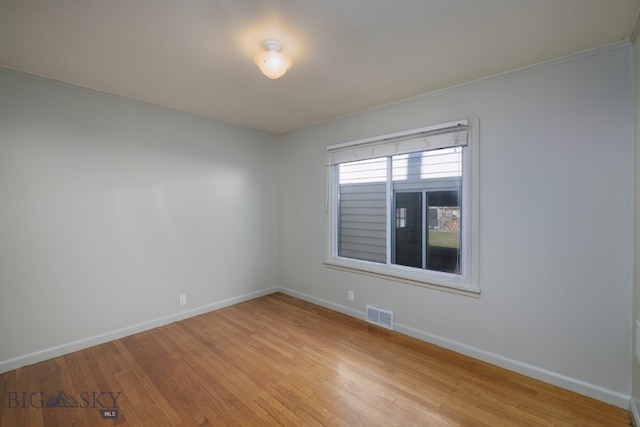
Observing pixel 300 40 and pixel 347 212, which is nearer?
pixel 300 40

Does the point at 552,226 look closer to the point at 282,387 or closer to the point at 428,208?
the point at 428,208

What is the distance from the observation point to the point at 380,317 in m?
3.20

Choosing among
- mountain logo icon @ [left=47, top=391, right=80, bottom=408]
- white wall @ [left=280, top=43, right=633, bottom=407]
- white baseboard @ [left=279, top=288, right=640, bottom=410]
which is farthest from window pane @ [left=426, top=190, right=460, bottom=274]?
mountain logo icon @ [left=47, top=391, right=80, bottom=408]

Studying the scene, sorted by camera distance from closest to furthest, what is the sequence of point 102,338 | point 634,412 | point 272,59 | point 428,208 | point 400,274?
point 634,412 → point 272,59 → point 102,338 → point 428,208 → point 400,274

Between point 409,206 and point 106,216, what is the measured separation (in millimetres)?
3230

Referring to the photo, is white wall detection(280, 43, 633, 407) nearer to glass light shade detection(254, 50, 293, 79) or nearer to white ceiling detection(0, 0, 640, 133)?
white ceiling detection(0, 0, 640, 133)

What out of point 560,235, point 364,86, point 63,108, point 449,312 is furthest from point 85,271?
point 560,235

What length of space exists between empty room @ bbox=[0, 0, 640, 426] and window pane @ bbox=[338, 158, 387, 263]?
0.11 feet

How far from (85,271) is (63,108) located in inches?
61.9

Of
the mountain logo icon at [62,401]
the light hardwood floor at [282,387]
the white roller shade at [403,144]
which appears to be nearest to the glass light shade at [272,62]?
the white roller shade at [403,144]

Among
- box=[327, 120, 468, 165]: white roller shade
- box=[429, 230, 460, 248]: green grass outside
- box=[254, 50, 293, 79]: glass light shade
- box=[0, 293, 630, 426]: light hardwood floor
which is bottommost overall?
box=[0, 293, 630, 426]: light hardwood floor

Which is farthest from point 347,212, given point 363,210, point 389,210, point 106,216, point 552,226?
point 106,216

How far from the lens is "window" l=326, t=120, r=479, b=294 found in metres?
2.63

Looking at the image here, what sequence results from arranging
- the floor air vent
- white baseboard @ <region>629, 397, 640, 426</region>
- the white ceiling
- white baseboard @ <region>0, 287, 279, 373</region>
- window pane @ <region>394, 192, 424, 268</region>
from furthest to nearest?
the floor air vent → window pane @ <region>394, 192, 424, 268</region> → white baseboard @ <region>0, 287, 279, 373</region> → white baseboard @ <region>629, 397, 640, 426</region> → the white ceiling
